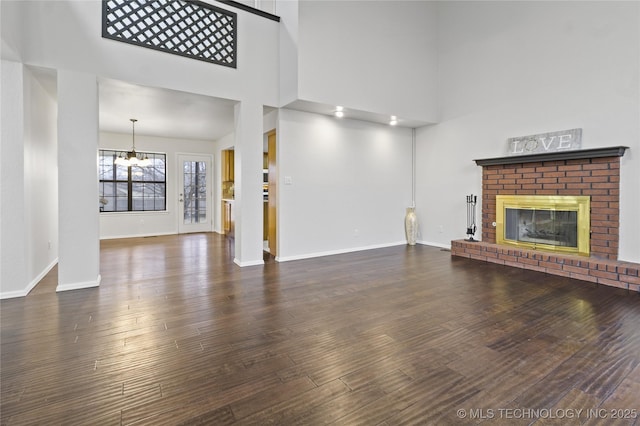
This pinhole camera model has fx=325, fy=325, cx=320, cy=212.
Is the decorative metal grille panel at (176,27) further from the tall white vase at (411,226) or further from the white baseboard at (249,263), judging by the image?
the tall white vase at (411,226)

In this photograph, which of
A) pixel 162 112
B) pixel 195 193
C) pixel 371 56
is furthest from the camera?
pixel 195 193

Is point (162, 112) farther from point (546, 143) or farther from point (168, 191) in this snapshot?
point (546, 143)

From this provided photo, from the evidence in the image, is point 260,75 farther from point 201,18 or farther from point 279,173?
point 279,173

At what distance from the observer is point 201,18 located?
155 inches

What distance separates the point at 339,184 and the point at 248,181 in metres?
1.57

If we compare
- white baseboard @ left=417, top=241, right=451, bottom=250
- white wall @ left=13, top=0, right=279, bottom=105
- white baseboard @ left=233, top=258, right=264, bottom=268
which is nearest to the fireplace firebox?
white baseboard @ left=417, top=241, right=451, bottom=250

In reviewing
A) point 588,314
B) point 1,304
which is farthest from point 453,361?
point 1,304

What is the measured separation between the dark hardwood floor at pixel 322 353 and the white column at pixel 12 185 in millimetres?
273

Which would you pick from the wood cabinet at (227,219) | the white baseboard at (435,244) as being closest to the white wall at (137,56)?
the wood cabinet at (227,219)

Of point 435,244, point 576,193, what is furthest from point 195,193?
point 576,193

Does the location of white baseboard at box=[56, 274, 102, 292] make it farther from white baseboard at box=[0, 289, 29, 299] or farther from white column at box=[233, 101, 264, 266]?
white column at box=[233, 101, 264, 266]

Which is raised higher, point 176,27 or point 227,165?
point 176,27

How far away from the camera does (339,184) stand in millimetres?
5293

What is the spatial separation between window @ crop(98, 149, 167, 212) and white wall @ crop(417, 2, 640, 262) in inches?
234
